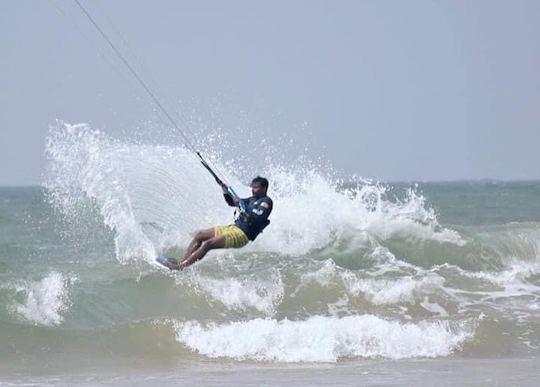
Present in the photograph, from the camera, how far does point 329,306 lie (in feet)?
52.7

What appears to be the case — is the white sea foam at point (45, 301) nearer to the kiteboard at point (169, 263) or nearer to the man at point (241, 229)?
the kiteboard at point (169, 263)

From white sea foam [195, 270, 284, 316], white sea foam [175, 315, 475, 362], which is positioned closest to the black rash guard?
white sea foam [175, 315, 475, 362]

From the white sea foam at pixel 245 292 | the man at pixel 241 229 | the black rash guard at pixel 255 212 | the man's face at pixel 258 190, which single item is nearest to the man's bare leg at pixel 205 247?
the man at pixel 241 229

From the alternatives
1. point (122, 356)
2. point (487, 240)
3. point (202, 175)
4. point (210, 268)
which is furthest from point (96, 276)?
point (487, 240)

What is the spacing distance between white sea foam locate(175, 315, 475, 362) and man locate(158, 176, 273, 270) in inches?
39.6

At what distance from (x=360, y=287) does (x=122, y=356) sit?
481 cm

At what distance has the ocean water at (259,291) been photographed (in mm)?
12625

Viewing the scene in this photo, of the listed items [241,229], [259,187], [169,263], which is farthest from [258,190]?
[169,263]

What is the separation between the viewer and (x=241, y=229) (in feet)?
44.4

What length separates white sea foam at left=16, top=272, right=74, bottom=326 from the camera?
47.5 ft

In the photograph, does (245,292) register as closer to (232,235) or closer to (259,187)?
(232,235)

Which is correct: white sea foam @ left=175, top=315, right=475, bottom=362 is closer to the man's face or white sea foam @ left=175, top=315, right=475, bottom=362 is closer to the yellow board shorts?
the yellow board shorts

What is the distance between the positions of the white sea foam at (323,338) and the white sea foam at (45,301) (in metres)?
1.95

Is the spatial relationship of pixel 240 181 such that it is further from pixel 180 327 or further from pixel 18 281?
pixel 180 327
